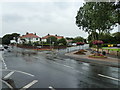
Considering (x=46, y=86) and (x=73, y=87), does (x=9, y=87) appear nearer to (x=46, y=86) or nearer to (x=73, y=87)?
(x=46, y=86)

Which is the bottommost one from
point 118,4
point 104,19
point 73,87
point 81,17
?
point 73,87

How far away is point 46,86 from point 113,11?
15.1 m

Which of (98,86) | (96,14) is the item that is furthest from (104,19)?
(98,86)

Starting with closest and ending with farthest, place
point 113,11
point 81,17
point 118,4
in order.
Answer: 1. point 118,4
2. point 113,11
3. point 81,17

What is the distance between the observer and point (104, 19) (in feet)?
62.5

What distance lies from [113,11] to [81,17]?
21.1 metres

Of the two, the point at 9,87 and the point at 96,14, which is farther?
the point at 96,14

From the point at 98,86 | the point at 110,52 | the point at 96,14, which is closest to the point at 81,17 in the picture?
the point at 110,52

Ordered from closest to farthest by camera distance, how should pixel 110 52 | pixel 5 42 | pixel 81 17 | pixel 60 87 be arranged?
pixel 60 87
pixel 110 52
pixel 81 17
pixel 5 42

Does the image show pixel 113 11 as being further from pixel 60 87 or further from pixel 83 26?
pixel 83 26

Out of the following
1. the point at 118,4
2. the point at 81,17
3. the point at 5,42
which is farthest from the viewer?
the point at 5,42

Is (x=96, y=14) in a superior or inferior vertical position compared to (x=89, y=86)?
superior

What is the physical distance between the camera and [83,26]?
129 feet

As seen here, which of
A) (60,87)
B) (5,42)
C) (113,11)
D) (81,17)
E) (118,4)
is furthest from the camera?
(5,42)
